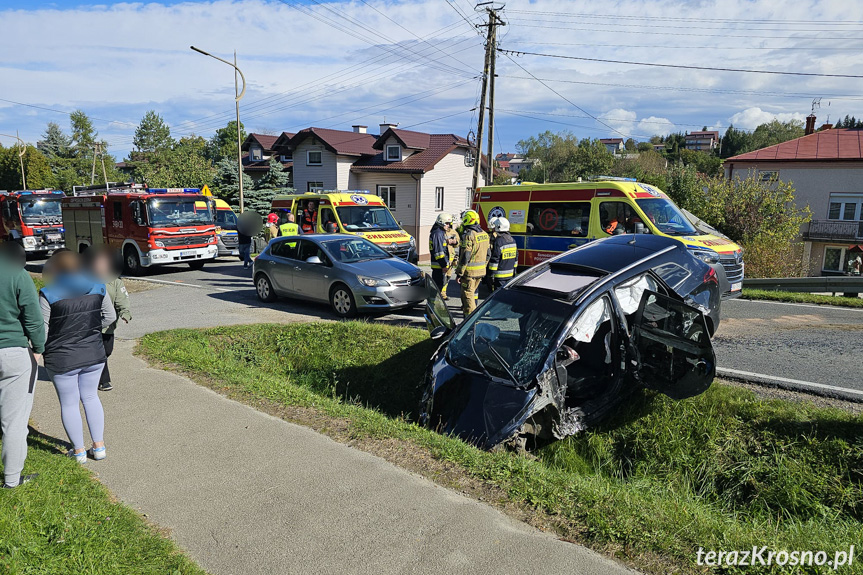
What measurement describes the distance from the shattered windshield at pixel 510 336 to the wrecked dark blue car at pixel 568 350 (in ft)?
0.04

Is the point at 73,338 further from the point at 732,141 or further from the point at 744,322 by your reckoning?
the point at 732,141

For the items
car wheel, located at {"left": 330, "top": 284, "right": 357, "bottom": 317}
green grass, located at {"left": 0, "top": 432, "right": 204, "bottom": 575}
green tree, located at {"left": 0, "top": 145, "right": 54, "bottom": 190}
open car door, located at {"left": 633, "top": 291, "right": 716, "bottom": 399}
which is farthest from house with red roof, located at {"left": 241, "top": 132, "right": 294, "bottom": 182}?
green grass, located at {"left": 0, "top": 432, "right": 204, "bottom": 575}

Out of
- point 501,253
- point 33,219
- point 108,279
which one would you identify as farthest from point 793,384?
point 33,219

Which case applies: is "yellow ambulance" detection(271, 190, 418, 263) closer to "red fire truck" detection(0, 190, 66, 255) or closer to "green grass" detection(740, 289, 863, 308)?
"green grass" detection(740, 289, 863, 308)

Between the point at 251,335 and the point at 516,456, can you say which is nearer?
the point at 516,456

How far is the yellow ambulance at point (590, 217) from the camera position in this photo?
10.9 m

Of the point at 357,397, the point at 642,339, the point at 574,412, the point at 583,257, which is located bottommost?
the point at 357,397

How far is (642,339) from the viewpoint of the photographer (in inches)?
204

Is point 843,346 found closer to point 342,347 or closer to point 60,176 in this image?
point 342,347

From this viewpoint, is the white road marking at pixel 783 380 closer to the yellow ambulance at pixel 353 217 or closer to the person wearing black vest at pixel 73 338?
the person wearing black vest at pixel 73 338

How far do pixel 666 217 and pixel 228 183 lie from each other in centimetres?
2813

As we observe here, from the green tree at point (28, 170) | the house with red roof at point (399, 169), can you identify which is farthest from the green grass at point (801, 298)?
the green tree at point (28, 170)

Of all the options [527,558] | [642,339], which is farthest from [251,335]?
[527,558]

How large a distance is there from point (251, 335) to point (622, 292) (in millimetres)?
5799
